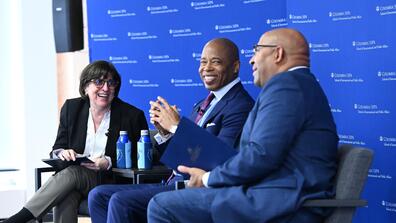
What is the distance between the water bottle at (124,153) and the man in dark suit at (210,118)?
0.98ft

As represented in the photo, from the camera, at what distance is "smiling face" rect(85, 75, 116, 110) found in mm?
5180

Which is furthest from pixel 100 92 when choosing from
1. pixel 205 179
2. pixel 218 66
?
pixel 205 179

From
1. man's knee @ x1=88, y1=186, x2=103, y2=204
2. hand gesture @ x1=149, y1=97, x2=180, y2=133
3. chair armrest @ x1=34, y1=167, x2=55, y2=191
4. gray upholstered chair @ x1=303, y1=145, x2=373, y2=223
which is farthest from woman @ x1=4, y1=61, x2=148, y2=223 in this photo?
gray upholstered chair @ x1=303, y1=145, x2=373, y2=223

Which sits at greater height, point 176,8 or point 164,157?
point 176,8

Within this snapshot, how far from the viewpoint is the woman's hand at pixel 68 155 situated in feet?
16.5

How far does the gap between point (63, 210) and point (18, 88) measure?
3202mm

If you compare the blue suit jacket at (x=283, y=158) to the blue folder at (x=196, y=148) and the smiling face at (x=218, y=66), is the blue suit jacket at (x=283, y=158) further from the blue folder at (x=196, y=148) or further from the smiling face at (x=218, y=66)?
the smiling face at (x=218, y=66)

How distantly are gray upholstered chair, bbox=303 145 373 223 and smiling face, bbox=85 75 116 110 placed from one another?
2277 mm

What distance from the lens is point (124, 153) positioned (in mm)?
4957

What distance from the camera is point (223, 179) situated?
3381mm

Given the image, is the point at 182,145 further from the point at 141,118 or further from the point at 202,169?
the point at 141,118

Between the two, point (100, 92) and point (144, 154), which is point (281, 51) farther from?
point (100, 92)

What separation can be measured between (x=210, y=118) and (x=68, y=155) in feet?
3.85

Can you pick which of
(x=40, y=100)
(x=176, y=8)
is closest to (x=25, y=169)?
(x=40, y=100)
